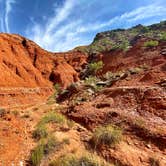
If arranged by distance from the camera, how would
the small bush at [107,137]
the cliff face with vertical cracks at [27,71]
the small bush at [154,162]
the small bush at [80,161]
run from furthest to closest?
the cliff face with vertical cracks at [27,71]
the small bush at [107,137]
the small bush at [154,162]
the small bush at [80,161]

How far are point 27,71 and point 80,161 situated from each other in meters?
23.2

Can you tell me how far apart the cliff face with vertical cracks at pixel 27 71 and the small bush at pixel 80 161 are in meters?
14.3

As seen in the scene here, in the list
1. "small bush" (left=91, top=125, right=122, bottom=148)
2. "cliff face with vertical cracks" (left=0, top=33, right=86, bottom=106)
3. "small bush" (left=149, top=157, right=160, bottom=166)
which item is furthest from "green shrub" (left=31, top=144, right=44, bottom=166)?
"cliff face with vertical cracks" (left=0, top=33, right=86, bottom=106)

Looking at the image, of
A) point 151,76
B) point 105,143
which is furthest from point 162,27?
point 105,143

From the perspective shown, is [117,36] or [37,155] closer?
[37,155]

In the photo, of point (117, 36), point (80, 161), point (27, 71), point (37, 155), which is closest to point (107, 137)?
point (80, 161)

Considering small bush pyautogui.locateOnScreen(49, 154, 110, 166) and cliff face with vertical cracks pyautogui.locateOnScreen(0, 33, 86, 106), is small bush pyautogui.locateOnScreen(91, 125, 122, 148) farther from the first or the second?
cliff face with vertical cracks pyautogui.locateOnScreen(0, 33, 86, 106)

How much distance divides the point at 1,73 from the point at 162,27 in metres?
29.6

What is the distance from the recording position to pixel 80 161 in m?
5.65

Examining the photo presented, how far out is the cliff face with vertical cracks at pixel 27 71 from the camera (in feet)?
72.4

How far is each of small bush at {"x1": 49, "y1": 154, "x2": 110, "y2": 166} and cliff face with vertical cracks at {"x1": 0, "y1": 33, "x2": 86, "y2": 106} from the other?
1433 cm

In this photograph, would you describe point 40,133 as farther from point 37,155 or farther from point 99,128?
point 99,128

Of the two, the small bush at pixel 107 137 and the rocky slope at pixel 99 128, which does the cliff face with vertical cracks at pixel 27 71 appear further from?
the small bush at pixel 107 137

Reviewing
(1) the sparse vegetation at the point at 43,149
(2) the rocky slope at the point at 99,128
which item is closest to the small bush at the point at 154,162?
(2) the rocky slope at the point at 99,128
